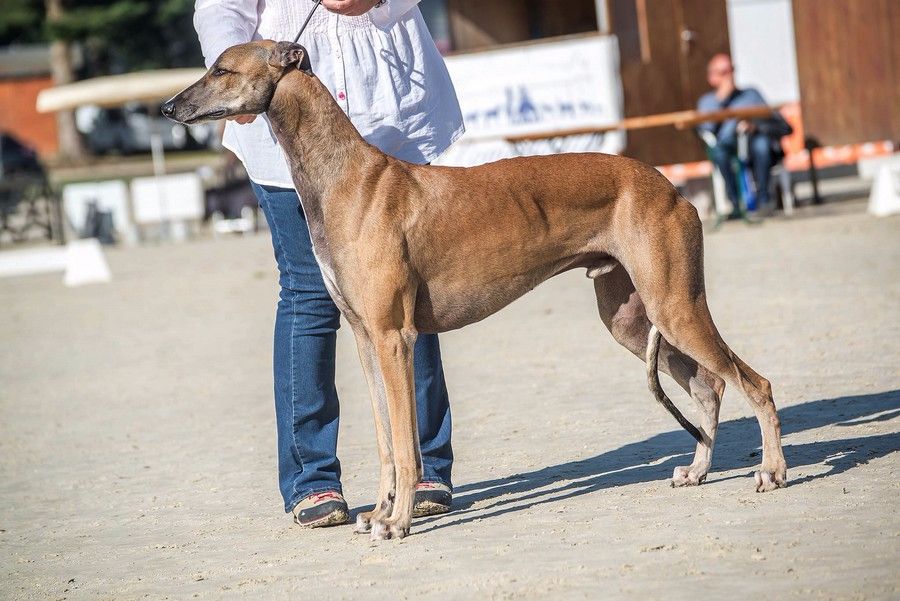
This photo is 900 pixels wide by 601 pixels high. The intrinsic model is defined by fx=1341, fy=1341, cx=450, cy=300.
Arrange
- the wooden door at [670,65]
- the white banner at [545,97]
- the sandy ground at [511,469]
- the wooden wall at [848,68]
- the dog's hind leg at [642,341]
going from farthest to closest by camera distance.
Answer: the wooden door at [670,65] → the white banner at [545,97] → the wooden wall at [848,68] → the dog's hind leg at [642,341] → the sandy ground at [511,469]

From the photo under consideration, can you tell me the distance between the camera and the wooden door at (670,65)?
18.4 m

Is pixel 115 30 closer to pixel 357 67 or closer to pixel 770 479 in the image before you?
pixel 357 67

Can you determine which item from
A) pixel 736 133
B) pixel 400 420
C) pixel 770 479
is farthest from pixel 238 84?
pixel 736 133

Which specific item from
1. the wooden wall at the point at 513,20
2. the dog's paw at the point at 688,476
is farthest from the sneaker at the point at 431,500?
the wooden wall at the point at 513,20

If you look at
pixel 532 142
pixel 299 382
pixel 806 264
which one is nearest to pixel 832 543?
pixel 299 382

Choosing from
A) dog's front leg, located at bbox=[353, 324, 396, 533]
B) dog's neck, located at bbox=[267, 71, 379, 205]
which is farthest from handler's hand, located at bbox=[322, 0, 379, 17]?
dog's front leg, located at bbox=[353, 324, 396, 533]

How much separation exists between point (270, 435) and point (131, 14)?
43189 mm

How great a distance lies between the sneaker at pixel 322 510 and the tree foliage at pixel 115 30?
42.4 m

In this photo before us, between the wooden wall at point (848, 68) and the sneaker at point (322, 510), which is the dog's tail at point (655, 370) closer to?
the sneaker at point (322, 510)

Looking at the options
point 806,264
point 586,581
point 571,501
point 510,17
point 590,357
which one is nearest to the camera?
point 586,581

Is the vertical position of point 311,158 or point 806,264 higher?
point 311,158

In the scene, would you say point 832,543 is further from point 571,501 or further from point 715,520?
point 571,501

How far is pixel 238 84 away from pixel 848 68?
47.4 feet

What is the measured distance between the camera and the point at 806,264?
12227mm
